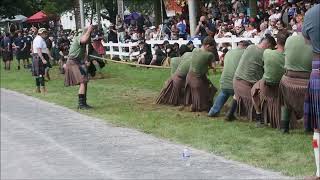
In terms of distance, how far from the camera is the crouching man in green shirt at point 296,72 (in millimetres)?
8633

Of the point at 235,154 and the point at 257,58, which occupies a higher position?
the point at 257,58

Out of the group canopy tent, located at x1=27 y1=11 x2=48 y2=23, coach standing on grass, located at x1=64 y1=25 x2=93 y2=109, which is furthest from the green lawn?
canopy tent, located at x1=27 y1=11 x2=48 y2=23

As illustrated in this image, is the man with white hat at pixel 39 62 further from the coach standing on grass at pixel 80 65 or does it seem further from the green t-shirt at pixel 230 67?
the green t-shirt at pixel 230 67

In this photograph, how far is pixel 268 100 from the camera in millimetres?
9750

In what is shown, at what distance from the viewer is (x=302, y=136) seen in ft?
29.7

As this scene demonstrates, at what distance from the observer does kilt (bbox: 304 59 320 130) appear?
21.6 feet

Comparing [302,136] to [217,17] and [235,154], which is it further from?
[217,17]

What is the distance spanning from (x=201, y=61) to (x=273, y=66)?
281cm

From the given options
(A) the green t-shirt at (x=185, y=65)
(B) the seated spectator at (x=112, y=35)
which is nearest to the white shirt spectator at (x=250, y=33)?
(A) the green t-shirt at (x=185, y=65)

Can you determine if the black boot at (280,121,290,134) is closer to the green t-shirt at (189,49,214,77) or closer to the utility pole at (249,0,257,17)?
the green t-shirt at (189,49,214,77)

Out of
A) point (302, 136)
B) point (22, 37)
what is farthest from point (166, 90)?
point (22, 37)

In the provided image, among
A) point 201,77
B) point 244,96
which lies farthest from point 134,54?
point 244,96

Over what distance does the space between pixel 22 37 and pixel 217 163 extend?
2387cm

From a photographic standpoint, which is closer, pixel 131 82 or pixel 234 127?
pixel 234 127
